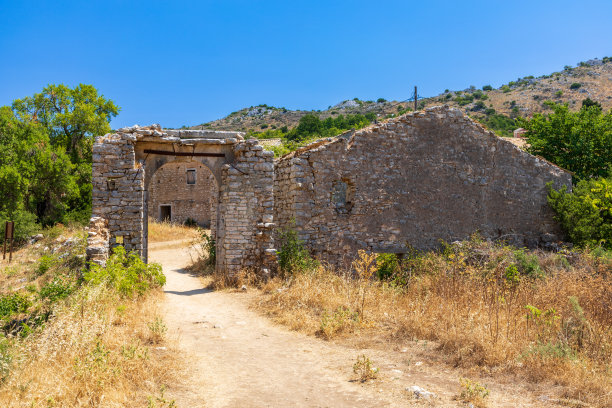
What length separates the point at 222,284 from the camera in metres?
10.6

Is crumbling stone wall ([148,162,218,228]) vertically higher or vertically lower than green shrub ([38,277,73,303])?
higher

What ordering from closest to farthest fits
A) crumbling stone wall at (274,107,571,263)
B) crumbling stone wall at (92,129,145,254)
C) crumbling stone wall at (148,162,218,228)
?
1. crumbling stone wall at (92,129,145,254)
2. crumbling stone wall at (274,107,571,263)
3. crumbling stone wall at (148,162,218,228)

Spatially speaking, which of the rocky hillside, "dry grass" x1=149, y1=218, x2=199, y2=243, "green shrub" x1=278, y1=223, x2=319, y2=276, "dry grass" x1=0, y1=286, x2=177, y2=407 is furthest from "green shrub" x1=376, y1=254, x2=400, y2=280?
the rocky hillside

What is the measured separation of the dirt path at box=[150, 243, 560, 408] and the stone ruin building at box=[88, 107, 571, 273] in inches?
121

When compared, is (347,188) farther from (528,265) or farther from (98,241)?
(98,241)

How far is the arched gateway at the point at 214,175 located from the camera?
9.84 m

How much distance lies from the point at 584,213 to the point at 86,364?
15.5 meters

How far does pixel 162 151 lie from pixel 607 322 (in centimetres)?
945

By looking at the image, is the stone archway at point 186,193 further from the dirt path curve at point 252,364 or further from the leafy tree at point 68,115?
the dirt path curve at point 252,364

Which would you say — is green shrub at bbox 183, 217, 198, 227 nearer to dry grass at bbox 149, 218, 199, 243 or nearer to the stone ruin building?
dry grass at bbox 149, 218, 199, 243

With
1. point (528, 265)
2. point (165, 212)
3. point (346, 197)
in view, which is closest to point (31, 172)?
point (165, 212)

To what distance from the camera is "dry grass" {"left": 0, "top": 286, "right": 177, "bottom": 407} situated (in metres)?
4.04

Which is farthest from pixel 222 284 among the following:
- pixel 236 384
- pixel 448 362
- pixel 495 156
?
pixel 495 156

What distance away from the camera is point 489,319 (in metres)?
5.85
